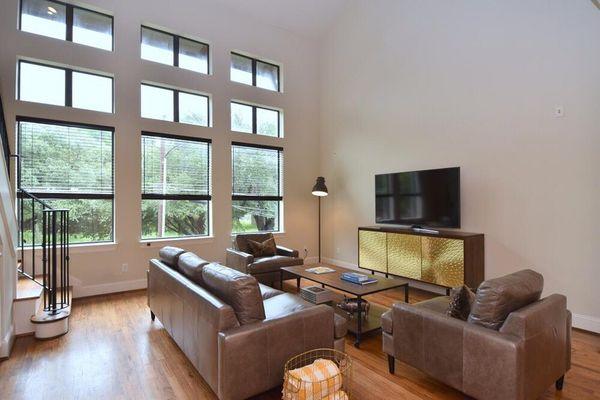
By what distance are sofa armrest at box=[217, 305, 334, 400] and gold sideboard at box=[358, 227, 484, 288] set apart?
7.68ft

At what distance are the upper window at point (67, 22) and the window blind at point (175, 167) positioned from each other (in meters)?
1.44

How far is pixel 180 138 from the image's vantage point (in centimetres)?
516

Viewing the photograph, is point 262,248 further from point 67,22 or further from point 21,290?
point 67,22

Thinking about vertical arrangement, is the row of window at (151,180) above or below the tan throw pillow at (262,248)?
above

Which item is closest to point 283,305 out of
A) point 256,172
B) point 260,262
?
point 260,262

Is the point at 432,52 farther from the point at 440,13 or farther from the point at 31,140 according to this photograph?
the point at 31,140

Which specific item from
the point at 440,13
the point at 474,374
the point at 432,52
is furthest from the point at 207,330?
the point at 440,13

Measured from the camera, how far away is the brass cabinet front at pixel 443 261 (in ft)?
12.6

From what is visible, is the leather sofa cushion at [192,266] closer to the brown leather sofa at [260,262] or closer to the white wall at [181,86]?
the brown leather sofa at [260,262]

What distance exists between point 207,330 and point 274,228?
13.9 feet

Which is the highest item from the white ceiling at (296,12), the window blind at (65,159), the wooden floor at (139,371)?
the white ceiling at (296,12)

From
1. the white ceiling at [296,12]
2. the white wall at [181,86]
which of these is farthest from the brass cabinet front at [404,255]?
the white ceiling at [296,12]

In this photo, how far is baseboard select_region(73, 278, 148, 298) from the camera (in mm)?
4316

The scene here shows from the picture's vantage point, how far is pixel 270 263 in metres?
4.63
